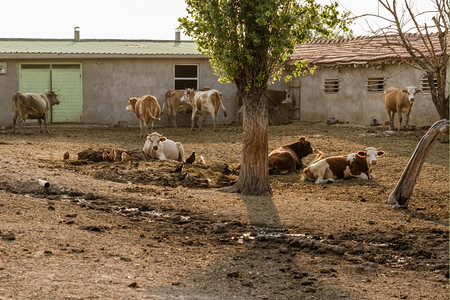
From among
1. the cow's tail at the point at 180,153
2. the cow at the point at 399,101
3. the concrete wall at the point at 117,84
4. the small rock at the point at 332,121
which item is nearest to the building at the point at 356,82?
the small rock at the point at 332,121

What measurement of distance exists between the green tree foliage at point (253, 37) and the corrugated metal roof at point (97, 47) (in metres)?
17.8

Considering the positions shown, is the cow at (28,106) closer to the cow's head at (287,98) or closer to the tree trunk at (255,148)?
the cow's head at (287,98)

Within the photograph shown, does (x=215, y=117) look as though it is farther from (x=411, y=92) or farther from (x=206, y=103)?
(x=411, y=92)

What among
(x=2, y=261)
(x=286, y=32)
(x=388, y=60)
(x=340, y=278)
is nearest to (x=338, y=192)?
(x=286, y=32)

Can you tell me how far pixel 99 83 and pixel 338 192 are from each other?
727 inches

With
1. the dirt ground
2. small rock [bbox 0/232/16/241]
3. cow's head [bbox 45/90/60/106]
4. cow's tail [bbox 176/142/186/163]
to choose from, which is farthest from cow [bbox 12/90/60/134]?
small rock [bbox 0/232/16/241]

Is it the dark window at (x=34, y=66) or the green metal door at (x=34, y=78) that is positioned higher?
the dark window at (x=34, y=66)

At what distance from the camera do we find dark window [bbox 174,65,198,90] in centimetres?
3178

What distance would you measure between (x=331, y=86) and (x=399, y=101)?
6.16 metres

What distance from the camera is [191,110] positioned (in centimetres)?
3048

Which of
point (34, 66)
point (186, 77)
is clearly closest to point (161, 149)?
point (34, 66)

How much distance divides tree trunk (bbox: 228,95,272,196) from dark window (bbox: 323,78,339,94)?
18.0 metres

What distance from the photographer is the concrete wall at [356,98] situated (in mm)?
25880

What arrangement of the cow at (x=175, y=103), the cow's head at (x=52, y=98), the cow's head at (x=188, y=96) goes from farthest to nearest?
the cow at (x=175, y=103) → the cow's head at (x=188, y=96) → the cow's head at (x=52, y=98)
